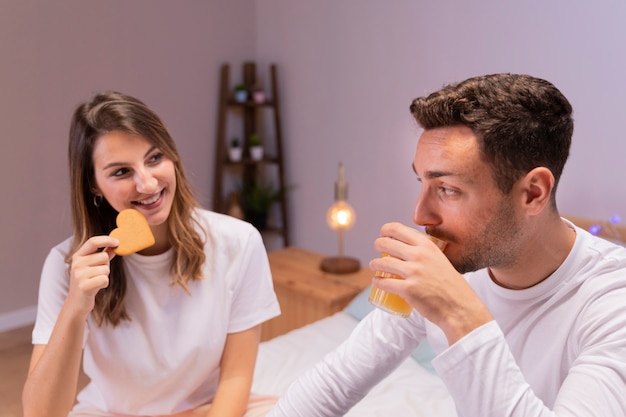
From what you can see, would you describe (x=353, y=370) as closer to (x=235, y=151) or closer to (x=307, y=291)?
(x=307, y=291)

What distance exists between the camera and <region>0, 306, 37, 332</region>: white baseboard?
346 cm

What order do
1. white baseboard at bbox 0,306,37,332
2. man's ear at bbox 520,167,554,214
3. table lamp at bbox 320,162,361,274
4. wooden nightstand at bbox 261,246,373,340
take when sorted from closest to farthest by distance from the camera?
man's ear at bbox 520,167,554,214
wooden nightstand at bbox 261,246,373,340
table lamp at bbox 320,162,361,274
white baseboard at bbox 0,306,37,332

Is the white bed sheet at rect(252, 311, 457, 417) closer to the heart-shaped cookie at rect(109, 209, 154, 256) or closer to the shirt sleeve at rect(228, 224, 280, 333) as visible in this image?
the shirt sleeve at rect(228, 224, 280, 333)

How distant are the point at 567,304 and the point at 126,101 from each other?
114 cm

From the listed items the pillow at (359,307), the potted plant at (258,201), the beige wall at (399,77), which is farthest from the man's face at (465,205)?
the potted plant at (258,201)

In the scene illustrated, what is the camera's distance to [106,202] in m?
1.54

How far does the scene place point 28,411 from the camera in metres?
1.31

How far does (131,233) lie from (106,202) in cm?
28

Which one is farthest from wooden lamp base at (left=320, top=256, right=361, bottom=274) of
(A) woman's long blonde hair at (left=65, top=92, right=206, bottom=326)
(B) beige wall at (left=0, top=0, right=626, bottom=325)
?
(A) woman's long blonde hair at (left=65, top=92, right=206, bottom=326)

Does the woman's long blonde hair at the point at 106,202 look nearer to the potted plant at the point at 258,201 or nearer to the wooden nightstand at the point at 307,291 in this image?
the wooden nightstand at the point at 307,291

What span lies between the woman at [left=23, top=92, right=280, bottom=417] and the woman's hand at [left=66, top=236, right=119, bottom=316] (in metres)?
0.14

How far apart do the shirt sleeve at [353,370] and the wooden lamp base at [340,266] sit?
1725mm

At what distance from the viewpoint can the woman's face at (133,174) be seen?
4.56 feet

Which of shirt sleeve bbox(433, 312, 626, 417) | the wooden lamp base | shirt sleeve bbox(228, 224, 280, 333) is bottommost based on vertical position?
the wooden lamp base
